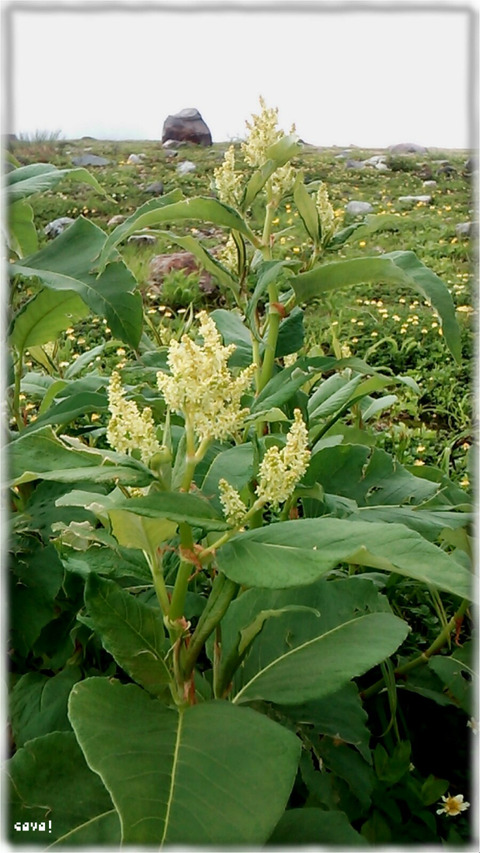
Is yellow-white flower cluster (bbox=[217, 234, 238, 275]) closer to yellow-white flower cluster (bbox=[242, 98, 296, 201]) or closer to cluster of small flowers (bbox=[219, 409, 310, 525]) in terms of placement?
yellow-white flower cluster (bbox=[242, 98, 296, 201])

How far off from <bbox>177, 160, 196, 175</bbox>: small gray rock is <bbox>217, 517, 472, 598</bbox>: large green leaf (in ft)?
19.6

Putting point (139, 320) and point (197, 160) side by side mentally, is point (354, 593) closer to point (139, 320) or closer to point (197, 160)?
point (139, 320)

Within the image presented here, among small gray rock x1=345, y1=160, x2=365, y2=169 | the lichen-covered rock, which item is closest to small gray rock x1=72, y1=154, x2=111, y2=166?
small gray rock x1=345, y1=160, x2=365, y2=169

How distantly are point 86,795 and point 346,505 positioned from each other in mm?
465

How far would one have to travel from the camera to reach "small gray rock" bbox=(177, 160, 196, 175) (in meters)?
6.28

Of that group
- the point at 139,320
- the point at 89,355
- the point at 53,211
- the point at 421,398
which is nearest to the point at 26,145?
the point at 53,211

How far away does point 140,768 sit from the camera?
0.65 meters

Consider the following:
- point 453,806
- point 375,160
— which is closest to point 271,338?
point 453,806

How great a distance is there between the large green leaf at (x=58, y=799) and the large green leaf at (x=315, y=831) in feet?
0.59

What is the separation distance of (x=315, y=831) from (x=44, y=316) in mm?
806

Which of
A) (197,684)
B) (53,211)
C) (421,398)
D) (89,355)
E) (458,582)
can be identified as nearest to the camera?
(458,582)

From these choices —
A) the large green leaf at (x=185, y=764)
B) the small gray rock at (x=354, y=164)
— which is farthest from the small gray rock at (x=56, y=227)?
the large green leaf at (x=185, y=764)

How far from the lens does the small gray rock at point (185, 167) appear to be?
628 centimetres

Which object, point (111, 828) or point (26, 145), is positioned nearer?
point (111, 828)
